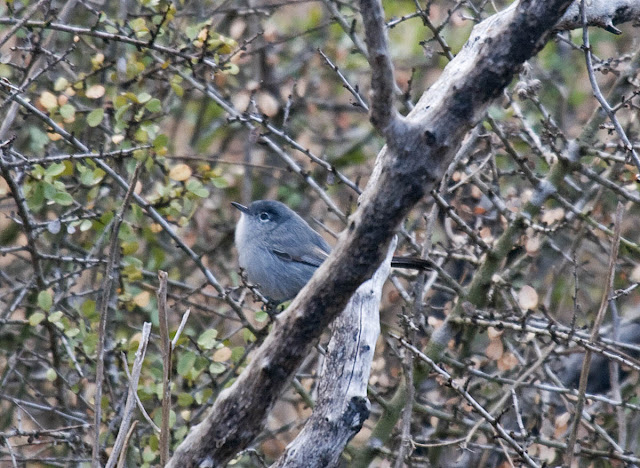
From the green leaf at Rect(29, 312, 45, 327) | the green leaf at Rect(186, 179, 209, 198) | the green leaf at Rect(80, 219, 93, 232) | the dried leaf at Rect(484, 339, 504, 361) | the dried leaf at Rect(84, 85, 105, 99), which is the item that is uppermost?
the dried leaf at Rect(484, 339, 504, 361)

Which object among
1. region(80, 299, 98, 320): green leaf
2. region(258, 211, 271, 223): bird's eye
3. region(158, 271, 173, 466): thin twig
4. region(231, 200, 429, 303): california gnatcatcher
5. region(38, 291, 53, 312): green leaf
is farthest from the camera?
region(258, 211, 271, 223): bird's eye

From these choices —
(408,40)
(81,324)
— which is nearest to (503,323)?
(81,324)

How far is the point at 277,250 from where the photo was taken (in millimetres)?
5395

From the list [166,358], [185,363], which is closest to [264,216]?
A: [185,363]

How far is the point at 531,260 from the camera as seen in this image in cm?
518

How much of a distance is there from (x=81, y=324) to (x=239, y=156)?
415 centimetres

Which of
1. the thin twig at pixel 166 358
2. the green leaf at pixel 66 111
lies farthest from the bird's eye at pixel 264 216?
the thin twig at pixel 166 358

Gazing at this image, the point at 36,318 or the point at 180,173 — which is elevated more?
the point at 180,173

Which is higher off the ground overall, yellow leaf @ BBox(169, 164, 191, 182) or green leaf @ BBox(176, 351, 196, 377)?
yellow leaf @ BBox(169, 164, 191, 182)

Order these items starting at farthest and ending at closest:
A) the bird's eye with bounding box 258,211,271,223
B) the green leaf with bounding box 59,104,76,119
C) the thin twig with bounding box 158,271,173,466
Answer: the bird's eye with bounding box 258,211,271,223 → the green leaf with bounding box 59,104,76,119 → the thin twig with bounding box 158,271,173,466

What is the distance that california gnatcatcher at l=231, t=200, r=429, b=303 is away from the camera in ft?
17.3

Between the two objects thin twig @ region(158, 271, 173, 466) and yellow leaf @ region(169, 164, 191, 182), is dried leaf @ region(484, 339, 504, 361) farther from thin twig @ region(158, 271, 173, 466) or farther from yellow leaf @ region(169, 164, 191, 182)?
thin twig @ region(158, 271, 173, 466)

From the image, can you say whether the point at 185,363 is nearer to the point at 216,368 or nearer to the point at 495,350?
the point at 216,368

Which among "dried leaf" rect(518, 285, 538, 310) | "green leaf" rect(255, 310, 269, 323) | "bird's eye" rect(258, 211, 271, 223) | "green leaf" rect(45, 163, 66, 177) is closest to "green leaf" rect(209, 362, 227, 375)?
"green leaf" rect(255, 310, 269, 323)
